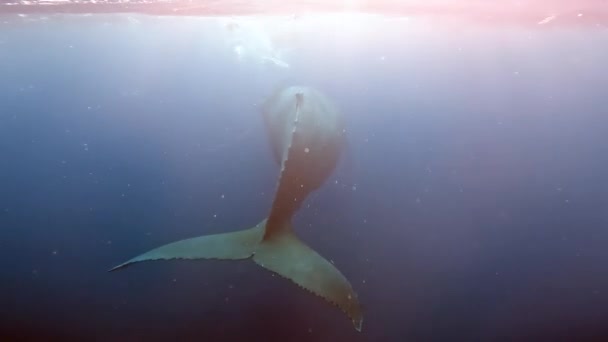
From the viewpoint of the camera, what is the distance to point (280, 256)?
16.7ft

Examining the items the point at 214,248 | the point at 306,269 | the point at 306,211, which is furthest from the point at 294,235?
the point at 306,211

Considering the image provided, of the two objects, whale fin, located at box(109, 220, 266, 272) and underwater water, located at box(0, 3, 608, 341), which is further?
underwater water, located at box(0, 3, 608, 341)

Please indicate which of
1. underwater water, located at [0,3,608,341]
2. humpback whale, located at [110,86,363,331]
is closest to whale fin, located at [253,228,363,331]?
humpback whale, located at [110,86,363,331]

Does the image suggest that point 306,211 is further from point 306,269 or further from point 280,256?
point 306,269

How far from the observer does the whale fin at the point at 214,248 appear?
16.4 feet

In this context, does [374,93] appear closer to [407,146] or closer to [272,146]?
[407,146]

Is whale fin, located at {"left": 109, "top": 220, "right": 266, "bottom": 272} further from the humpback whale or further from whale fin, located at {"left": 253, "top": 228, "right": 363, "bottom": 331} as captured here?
whale fin, located at {"left": 253, "top": 228, "right": 363, "bottom": 331}

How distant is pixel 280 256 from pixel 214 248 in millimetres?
658

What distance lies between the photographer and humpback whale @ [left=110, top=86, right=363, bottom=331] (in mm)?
4848

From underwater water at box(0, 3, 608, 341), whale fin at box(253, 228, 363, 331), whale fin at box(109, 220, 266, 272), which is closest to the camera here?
whale fin at box(253, 228, 363, 331)

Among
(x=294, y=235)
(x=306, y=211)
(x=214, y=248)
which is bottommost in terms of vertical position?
(x=306, y=211)

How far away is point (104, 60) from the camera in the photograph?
924 cm

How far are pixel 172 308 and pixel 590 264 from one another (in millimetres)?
5536

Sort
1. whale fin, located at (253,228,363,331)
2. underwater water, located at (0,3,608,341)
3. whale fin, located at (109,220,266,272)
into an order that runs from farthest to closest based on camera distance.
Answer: underwater water, located at (0,3,608,341) < whale fin, located at (109,220,266,272) < whale fin, located at (253,228,363,331)
